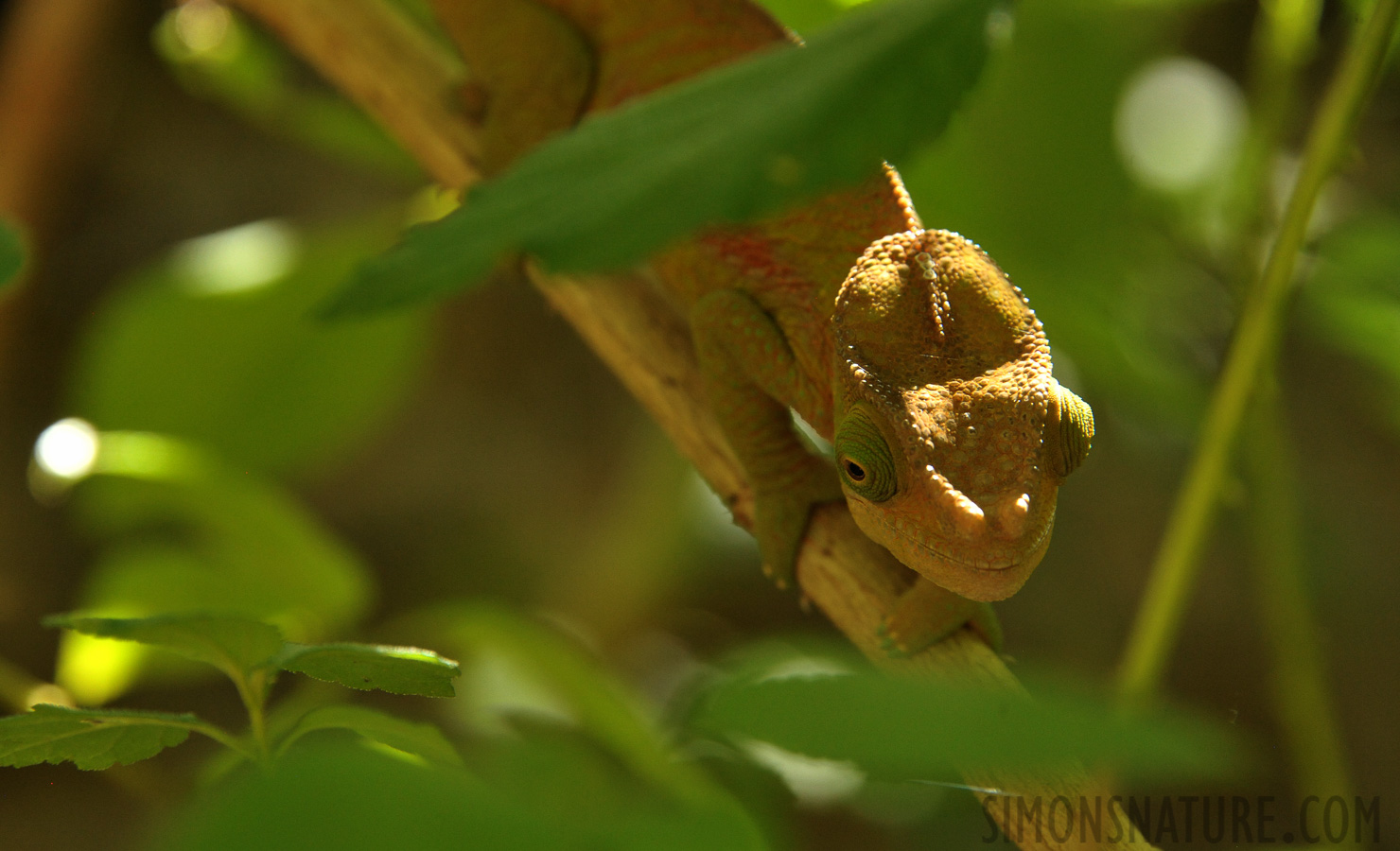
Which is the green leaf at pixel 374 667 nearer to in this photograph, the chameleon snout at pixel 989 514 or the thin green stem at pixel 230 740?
the thin green stem at pixel 230 740

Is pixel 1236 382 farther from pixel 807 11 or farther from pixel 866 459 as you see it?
pixel 807 11

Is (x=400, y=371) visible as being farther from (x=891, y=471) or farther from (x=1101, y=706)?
(x=1101, y=706)

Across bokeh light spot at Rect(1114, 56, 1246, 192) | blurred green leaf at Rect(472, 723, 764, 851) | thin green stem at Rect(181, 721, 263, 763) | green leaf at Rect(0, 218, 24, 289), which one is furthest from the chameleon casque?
bokeh light spot at Rect(1114, 56, 1246, 192)

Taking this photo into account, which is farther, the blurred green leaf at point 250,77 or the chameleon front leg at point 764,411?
the blurred green leaf at point 250,77

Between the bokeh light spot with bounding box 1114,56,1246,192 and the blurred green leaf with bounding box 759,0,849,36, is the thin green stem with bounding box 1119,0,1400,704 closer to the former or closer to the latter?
the blurred green leaf with bounding box 759,0,849,36

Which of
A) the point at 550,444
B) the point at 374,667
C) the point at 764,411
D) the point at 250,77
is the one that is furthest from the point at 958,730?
the point at 550,444

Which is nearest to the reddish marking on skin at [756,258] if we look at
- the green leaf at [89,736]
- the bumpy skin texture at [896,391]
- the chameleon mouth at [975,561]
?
the bumpy skin texture at [896,391]

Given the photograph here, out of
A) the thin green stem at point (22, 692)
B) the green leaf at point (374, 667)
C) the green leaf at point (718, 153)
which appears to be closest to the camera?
the green leaf at point (718, 153)
